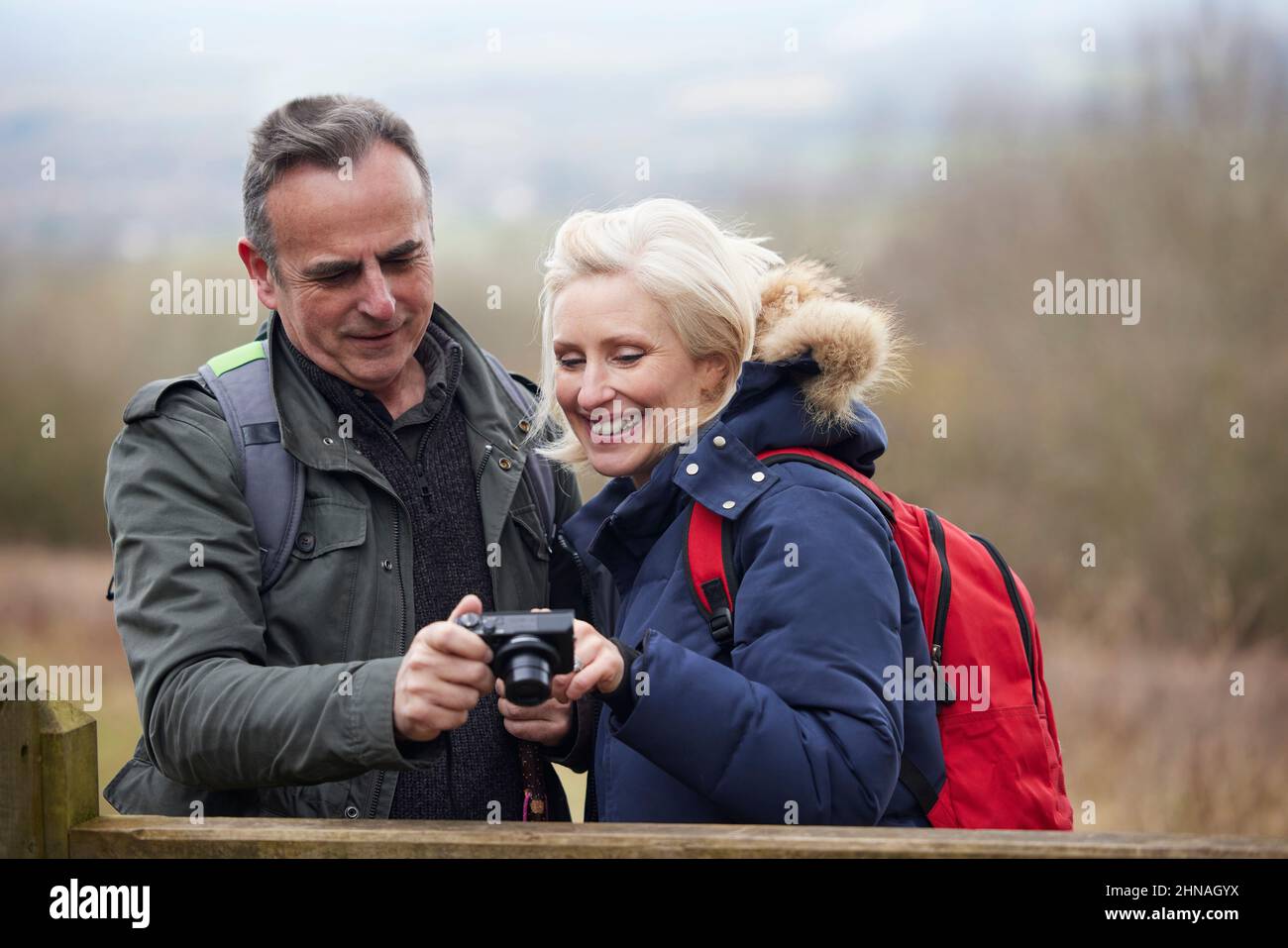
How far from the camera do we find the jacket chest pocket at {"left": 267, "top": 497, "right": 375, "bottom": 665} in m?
2.66

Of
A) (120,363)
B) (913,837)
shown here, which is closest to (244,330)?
(120,363)

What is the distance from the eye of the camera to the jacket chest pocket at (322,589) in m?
2.66

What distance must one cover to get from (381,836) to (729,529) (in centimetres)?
84

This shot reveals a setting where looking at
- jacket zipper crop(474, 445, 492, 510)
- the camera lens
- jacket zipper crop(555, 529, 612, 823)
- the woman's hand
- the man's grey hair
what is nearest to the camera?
the camera lens

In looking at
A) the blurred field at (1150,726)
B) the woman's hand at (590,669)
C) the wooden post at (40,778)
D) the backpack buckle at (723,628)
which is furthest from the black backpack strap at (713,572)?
the blurred field at (1150,726)

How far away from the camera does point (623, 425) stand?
2.73 meters

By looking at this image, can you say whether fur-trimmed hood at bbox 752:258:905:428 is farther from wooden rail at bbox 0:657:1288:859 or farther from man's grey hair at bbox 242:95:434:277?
man's grey hair at bbox 242:95:434:277

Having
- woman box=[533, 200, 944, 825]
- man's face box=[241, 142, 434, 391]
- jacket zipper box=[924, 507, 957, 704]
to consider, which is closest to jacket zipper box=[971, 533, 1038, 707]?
jacket zipper box=[924, 507, 957, 704]

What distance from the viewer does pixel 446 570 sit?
293cm

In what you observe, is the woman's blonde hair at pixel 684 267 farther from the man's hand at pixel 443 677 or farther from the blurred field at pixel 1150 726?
the blurred field at pixel 1150 726

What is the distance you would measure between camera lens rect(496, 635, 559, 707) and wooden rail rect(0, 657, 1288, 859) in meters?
0.20

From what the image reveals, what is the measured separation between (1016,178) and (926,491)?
342cm

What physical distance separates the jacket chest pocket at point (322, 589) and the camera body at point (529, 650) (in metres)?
0.67

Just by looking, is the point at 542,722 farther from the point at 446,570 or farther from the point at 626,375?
the point at 626,375
